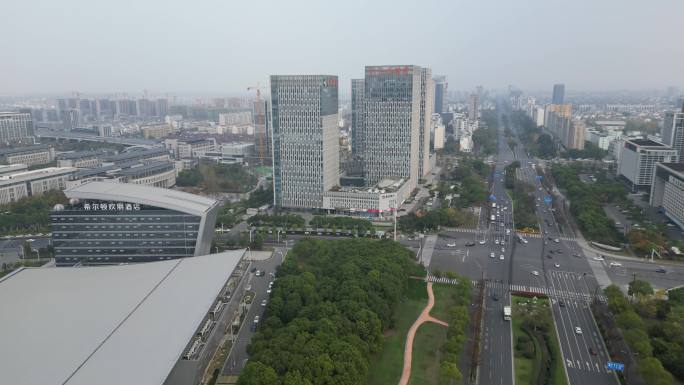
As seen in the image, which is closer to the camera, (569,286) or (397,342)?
(397,342)

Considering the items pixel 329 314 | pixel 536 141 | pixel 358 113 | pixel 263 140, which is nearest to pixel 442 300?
pixel 329 314

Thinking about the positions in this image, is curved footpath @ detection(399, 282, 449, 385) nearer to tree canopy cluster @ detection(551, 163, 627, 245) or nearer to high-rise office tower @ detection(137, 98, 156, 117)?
tree canopy cluster @ detection(551, 163, 627, 245)

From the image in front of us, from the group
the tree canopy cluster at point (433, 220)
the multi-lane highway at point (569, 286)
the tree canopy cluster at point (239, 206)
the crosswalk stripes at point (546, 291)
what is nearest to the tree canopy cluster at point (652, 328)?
the multi-lane highway at point (569, 286)

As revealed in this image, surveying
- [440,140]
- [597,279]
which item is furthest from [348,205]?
[440,140]

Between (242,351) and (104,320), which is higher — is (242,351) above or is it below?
below

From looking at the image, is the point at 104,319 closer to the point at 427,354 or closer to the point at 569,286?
the point at 427,354

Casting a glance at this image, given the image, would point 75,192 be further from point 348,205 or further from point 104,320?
point 348,205
